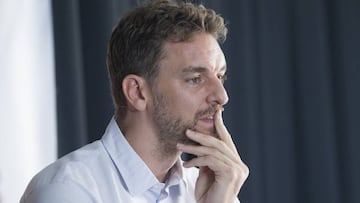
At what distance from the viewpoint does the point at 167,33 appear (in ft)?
4.82

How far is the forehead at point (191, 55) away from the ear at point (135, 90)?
7cm

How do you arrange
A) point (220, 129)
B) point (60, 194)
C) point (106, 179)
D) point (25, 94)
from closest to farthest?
point (60, 194) → point (106, 179) → point (220, 129) → point (25, 94)

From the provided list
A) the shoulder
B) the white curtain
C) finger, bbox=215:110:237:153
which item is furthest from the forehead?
the white curtain

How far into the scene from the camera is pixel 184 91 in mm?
1447

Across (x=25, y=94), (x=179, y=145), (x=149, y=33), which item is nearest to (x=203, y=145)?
(x=179, y=145)

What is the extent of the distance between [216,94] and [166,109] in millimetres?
128

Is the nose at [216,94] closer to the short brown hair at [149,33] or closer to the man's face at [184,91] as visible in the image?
the man's face at [184,91]

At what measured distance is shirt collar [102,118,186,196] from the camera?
140cm

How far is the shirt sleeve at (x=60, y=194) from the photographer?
125 centimetres

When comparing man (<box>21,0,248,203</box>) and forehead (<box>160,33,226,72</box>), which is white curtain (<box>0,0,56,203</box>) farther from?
forehead (<box>160,33,226,72</box>)

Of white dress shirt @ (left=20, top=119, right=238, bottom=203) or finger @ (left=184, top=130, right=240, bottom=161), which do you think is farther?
finger @ (left=184, top=130, right=240, bottom=161)

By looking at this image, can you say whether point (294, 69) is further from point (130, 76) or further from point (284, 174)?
point (130, 76)

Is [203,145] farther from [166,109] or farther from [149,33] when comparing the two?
[149,33]

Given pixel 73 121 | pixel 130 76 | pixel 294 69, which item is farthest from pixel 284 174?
pixel 130 76
